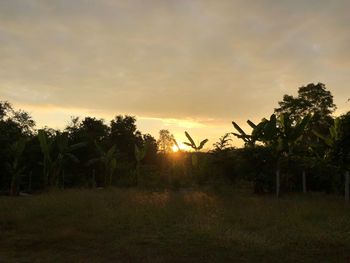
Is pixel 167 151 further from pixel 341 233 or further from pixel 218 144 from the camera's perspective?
pixel 341 233

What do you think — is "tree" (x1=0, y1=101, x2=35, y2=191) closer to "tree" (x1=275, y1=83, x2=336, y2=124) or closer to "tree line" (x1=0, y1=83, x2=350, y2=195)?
"tree line" (x1=0, y1=83, x2=350, y2=195)

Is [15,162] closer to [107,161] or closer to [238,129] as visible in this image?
[107,161]

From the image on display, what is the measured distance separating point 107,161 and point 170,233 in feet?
55.2

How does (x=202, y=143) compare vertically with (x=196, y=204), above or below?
above

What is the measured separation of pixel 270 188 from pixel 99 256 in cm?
1544

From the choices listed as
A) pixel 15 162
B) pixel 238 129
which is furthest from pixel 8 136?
pixel 238 129

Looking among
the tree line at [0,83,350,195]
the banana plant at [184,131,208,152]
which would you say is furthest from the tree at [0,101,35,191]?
the banana plant at [184,131,208,152]

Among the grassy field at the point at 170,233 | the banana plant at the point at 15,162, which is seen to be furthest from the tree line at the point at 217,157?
the grassy field at the point at 170,233

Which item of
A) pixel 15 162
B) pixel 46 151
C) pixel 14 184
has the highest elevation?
pixel 46 151

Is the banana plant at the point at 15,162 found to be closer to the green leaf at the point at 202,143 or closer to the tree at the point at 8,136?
the tree at the point at 8,136

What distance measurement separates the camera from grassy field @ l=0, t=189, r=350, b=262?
21.3 feet

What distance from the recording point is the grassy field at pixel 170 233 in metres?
6.48

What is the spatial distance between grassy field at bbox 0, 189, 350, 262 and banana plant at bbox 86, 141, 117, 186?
11.5m

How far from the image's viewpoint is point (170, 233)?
8.30 m
